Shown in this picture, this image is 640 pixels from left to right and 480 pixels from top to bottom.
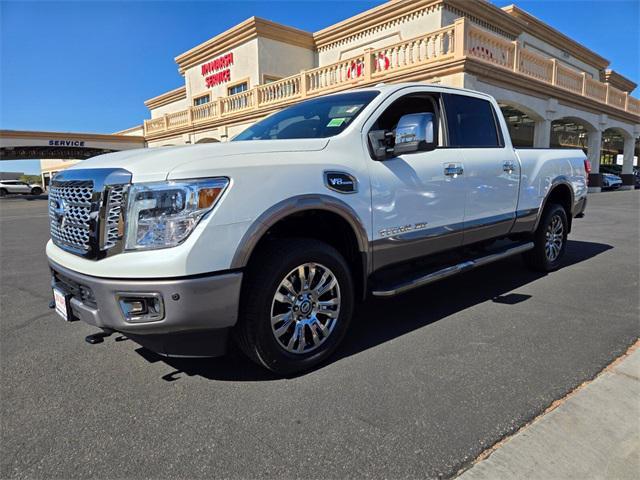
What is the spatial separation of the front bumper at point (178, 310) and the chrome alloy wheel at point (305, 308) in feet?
1.20

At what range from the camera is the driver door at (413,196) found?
3422mm

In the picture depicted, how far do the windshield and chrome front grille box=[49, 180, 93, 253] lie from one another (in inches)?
56.5

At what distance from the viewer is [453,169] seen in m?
4.02

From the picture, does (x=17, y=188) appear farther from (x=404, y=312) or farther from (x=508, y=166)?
(x=508, y=166)

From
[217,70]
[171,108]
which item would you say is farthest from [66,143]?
[217,70]

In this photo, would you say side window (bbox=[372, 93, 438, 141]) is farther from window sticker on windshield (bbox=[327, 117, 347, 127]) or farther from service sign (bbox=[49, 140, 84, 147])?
service sign (bbox=[49, 140, 84, 147])

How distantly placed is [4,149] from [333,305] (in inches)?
1389

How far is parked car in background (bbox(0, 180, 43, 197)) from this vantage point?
42219mm

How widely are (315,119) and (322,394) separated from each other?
7.24 feet

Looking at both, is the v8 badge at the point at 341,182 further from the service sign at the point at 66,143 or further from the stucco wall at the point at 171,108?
the service sign at the point at 66,143

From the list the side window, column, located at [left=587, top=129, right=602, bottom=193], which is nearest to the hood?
the side window

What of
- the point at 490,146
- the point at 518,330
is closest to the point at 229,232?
the point at 518,330

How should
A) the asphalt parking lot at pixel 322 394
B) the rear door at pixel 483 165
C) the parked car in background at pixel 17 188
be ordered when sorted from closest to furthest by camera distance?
the asphalt parking lot at pixel 322 394, the rear door at pixel 483 165, the parked car in background at pixel 17 188

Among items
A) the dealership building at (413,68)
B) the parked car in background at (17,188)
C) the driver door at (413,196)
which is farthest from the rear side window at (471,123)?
the parked car in background at (17,188)
